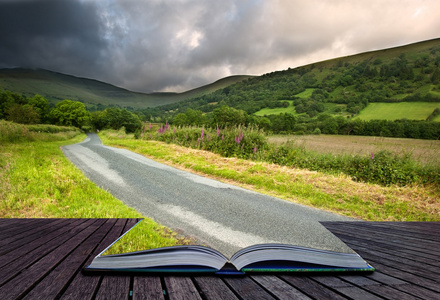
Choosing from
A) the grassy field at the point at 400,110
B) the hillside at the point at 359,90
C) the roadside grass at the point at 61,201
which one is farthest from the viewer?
the hillside at the point at 359,90

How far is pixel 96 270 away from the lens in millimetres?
957

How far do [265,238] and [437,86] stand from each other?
6282 cm

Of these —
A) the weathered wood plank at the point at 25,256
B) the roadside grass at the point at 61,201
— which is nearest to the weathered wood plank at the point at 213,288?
the weathered wood plank at the point at 25,256

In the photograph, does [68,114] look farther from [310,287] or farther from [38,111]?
[310,287]

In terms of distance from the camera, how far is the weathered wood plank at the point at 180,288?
0.79 m

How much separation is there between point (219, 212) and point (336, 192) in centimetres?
362

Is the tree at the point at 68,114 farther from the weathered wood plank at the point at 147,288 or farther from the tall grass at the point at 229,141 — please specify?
the weathered wood plank at the point at 147,288

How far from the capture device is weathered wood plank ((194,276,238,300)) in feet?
2.67

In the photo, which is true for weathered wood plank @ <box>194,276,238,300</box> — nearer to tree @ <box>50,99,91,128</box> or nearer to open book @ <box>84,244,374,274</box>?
open book @ <box>84,244,374,274</box>

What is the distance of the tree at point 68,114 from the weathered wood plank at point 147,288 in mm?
42293

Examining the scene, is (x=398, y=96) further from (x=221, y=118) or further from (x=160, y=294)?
(x=160, y=294)

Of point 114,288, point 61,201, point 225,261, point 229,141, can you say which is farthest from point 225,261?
point 229,141

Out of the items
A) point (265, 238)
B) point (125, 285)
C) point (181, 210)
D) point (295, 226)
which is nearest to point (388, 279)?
point (125, 285)

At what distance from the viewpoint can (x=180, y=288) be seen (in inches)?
33.1
